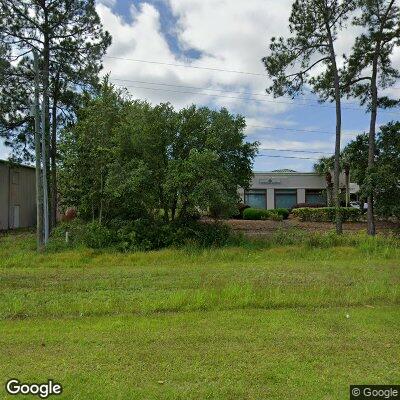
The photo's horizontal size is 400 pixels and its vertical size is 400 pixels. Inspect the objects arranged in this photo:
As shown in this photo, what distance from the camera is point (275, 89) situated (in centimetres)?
2225

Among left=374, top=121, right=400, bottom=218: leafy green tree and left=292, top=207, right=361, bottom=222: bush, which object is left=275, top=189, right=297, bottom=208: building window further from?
left=374, top=121, right=400, bottom=218: leafy green tree

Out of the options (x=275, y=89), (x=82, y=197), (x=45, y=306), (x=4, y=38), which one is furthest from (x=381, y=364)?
(x=4, y=38)

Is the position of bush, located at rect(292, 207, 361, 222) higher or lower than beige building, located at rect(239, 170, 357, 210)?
lower

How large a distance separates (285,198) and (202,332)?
46.7 m

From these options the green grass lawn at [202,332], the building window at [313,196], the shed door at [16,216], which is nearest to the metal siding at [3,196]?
the shed door at [16,216]

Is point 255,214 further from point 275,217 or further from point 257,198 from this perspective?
point 257,198

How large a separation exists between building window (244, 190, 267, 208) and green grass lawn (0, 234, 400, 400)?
38586 mm

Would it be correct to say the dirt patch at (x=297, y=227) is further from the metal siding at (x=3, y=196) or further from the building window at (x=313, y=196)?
the building window at (x=313, y=196)

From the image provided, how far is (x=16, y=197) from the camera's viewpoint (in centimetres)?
2881

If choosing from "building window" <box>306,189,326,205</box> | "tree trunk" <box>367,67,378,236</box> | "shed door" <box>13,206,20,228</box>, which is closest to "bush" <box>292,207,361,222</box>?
"tree trunk" <box>367,67,378,236</box>

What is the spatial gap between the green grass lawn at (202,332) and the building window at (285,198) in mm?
39507

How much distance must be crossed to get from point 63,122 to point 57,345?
64.5 ft

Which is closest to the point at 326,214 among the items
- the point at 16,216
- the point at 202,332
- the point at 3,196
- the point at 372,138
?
the point at 372,138

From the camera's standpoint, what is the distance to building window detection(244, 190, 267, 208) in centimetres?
5016
